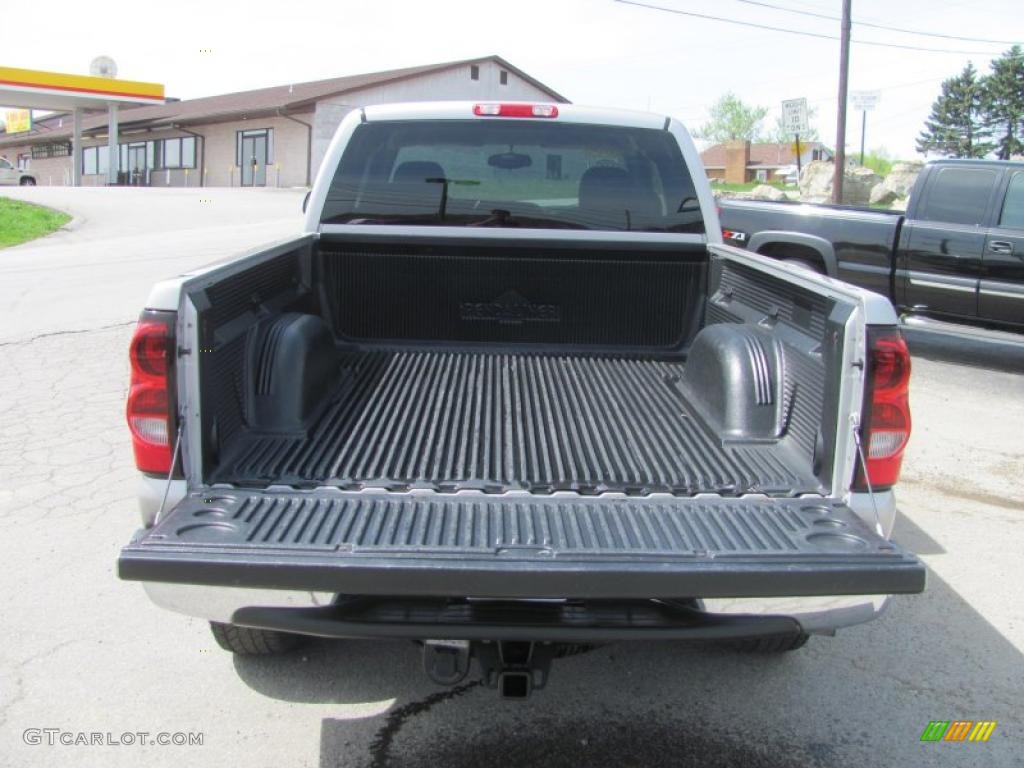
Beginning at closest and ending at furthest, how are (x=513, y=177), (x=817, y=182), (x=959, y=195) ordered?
(x=513, y=177) → (x=959, y=195) → (x=817, y=182)

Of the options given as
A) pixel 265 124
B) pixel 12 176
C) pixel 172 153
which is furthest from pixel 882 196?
pixel 12 176

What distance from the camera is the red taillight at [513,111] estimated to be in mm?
4465

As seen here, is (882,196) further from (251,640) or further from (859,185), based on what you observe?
(251,640)

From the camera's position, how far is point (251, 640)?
11.1 feet

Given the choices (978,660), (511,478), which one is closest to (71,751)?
(511,478)

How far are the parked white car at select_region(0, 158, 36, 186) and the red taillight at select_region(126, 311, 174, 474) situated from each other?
1825 inches

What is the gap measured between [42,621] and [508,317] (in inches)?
95.8

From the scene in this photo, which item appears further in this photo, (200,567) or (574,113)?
(574,113)

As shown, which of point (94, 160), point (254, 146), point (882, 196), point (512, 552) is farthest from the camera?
point (94, 160)

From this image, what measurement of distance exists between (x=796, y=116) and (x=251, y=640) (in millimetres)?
15488

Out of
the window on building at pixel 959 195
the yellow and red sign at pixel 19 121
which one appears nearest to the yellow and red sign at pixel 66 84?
the yellow and red sign at pixel 19 121

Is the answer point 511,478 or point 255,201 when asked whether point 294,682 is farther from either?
point 255,201

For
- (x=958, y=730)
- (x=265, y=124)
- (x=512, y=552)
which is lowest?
(x=958, y=730)

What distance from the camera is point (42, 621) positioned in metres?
3.78
